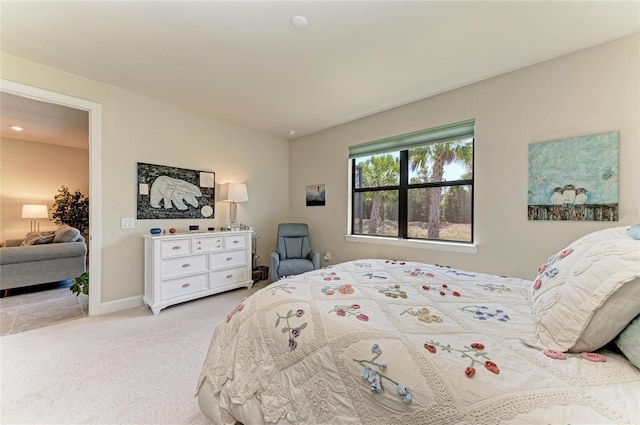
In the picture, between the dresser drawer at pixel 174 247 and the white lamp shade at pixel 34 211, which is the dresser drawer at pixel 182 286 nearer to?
the dresser drawer at pixel 174 247

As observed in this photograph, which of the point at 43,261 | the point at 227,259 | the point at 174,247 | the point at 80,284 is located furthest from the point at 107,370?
the point at 43,261

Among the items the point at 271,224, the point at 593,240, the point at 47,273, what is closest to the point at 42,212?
the point at 47,273

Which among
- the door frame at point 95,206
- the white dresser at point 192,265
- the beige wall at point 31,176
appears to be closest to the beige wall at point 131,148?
the door frame at point 95,206

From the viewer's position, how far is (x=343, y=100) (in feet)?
10.5

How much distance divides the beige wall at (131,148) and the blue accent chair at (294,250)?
92 centimetres

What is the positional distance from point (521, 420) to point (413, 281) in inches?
40.8

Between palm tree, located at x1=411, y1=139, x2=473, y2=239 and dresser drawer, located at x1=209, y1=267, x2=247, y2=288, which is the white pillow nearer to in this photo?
palm tree, located at x1=411, y1=139, x2=473, y2=239

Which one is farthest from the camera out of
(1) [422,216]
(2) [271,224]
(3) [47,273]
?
(2) [271,224]

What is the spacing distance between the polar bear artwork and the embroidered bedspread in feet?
8.39

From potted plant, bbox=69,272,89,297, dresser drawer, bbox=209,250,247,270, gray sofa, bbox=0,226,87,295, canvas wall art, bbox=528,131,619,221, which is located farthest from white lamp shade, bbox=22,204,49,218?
canvas wall art, bbox=528,131,619,221

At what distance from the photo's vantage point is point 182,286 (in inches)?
122

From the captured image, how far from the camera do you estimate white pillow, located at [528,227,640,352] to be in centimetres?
79

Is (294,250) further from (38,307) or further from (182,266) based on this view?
(38,307)

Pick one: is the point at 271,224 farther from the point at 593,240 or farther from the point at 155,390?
the point at 593,240
